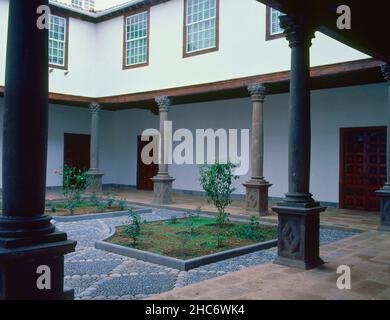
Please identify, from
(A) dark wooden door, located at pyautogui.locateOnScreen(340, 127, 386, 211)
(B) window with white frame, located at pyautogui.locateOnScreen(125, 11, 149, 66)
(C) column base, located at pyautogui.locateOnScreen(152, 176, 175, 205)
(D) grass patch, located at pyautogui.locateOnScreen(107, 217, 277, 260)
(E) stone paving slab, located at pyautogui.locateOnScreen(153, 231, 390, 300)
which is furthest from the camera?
(B) window with white frame, located at pyautogui.locateOnScreen(125, 11, 149, 66)

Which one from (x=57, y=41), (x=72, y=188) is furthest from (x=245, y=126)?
(x=57, y=41)

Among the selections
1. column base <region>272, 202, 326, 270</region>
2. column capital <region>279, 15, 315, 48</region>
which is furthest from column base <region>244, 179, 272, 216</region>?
column capital <region>279, 15, 315, 48</region>

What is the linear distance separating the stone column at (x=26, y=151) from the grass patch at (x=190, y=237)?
327cm

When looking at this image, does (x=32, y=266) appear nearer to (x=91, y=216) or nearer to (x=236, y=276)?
(x=236, y=276)

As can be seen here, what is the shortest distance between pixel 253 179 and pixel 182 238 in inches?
167

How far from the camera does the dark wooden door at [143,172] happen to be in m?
18.2

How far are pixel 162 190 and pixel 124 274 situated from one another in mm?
7692

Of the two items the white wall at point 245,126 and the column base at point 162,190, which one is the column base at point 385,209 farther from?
the column base at point 162,190

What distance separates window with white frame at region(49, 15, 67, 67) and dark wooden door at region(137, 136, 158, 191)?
5412 mm

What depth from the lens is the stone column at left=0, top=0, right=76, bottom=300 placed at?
2.90 m

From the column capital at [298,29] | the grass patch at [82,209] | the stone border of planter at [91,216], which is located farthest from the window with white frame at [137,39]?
the column capital at [298,29]

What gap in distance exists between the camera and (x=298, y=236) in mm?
5301

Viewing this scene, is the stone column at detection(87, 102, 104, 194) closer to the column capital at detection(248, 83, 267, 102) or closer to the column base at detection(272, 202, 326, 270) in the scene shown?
the column capital at detection(248, 83, 267, 102)

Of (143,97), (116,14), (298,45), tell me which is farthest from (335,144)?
(116,14)
